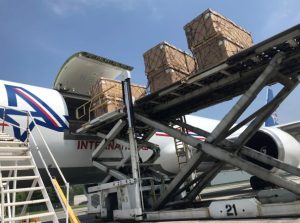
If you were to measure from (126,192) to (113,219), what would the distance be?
1.03m

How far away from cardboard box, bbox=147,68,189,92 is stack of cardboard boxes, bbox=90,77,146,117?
85 cm

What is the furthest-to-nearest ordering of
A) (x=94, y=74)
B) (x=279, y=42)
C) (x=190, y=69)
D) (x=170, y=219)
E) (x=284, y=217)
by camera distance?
(x=94, y=74)
(x=190, y=69)
(x=170, y=219)
(x=279, y=42)
(x=284, y=217)

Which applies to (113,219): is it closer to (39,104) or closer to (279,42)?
(39,104)

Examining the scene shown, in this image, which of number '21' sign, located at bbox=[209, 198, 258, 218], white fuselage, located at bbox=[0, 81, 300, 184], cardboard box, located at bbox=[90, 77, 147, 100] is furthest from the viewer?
cardboard box, located at bbox=[90, 77, 147, 100]

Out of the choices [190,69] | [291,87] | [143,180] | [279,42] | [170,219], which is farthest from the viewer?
[190,69]

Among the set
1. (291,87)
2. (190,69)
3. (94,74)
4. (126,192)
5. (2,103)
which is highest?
(94,74)

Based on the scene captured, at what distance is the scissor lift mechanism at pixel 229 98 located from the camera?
21.6 ft

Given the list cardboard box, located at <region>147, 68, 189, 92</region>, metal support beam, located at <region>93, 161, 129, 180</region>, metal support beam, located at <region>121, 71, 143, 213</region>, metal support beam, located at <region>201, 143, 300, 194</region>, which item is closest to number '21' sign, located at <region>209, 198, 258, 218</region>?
metal support beam, located at <region>201, 143, 300, 194</region>

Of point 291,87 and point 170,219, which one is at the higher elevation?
point 291,87

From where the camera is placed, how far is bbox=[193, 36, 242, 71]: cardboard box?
766cm

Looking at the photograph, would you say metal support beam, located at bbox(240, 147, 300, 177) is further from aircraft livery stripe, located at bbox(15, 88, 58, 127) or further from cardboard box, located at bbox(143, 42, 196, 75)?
aircraft livery stripe, located at bbox(15, 88, 58, 127)

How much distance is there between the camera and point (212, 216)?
6.41 m

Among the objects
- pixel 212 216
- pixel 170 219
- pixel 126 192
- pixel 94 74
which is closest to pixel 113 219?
pixel 126 192

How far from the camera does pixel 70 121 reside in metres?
10.1
